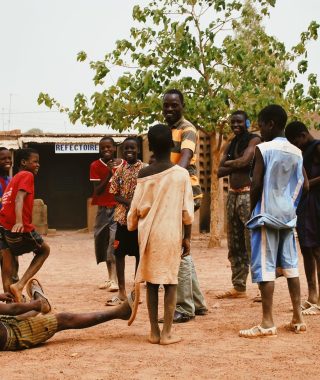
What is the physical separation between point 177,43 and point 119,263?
7.73 m

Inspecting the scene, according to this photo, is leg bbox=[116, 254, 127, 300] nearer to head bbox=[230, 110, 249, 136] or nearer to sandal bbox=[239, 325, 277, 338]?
head bbox=[230, 110, 249, 136]

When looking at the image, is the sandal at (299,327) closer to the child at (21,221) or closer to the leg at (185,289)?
the leg at (185,289)

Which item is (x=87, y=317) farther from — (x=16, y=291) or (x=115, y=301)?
(x=115, y=301)

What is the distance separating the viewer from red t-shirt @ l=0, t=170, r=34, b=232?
6457mm

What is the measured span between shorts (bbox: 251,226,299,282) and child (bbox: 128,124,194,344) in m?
0.58

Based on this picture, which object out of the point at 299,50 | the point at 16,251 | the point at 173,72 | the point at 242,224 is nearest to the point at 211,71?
the point at 173,72

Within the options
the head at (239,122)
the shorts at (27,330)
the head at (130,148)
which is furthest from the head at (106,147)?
the shorts at (27,330)

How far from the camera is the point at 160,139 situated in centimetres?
491

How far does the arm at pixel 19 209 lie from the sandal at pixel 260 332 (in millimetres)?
2438

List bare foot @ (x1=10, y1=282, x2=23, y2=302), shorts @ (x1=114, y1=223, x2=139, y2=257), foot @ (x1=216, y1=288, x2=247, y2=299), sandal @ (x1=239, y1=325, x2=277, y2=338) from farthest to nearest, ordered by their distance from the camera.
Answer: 1. foot @ (x1=216, y1=288, x2=247, y2=299)
2. shorts @ (x1=114, y1=223, x2=139, y2=257)
3. bare foot @ (x1=10, y1=282, x2=23, y2=302)
4. sandal @ (x1=239, y1=325, x2=277, y2=338)

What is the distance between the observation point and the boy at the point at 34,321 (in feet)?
15.4

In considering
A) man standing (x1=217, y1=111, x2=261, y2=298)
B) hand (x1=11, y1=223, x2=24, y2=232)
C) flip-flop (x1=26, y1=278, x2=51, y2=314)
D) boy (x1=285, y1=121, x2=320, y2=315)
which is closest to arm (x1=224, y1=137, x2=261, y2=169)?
man standing (x1=217, y1=111, x2=261, y2=298)

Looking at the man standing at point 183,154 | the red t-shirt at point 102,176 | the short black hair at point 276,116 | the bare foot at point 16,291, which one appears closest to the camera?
the short black hair at point 276,116

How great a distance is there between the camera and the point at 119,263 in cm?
667
